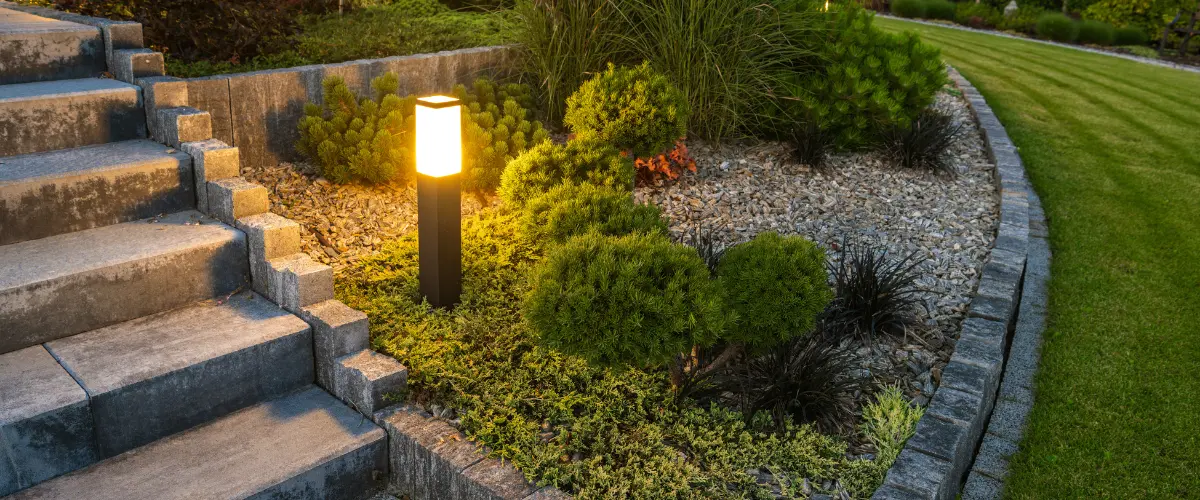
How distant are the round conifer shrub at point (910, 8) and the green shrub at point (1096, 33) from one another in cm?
409

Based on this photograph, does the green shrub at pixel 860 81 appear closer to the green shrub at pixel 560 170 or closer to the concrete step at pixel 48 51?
the green shrub at pixel 560 170

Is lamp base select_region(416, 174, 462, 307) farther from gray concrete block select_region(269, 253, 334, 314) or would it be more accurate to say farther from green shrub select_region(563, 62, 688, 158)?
green shrub select_region(563, 62, 688, 158)

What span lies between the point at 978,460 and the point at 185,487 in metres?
2.63

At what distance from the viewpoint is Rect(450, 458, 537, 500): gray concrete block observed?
235 cm

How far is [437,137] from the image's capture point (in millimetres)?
2986

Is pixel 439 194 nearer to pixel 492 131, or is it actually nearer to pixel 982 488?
pixel 492 131

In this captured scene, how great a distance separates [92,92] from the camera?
346cm

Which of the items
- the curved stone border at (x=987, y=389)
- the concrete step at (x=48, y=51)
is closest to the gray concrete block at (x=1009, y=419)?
the curved stone border at (x=987, y=389)

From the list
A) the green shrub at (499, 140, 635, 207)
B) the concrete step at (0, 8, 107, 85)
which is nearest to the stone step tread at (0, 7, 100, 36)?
the concrete step at (0, 8, 107, 85)

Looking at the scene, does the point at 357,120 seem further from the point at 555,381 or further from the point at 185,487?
the point at 185,487

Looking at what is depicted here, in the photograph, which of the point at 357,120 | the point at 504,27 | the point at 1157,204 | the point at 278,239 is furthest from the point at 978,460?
the point at 504,27

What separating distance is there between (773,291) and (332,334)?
153cm

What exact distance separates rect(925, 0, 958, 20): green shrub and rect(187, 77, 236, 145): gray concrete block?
2000 centimetres

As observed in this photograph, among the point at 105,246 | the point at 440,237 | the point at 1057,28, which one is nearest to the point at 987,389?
the point at 440,237
